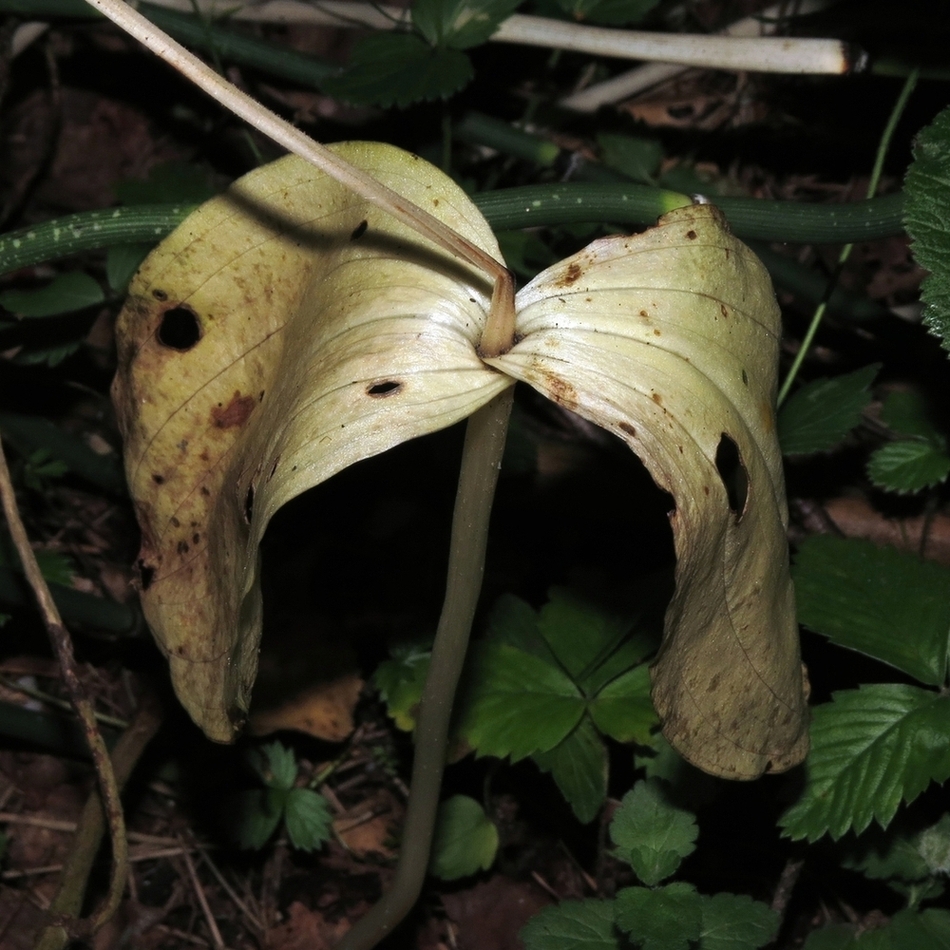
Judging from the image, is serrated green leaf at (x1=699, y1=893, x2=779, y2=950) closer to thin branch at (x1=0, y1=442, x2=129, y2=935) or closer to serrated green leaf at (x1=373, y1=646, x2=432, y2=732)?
serrated green leaf at (x1=373, y1=646, x2=432, y2=732)

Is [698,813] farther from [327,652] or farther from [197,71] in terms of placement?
[197,71]

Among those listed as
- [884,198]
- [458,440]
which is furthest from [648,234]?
[458,440]

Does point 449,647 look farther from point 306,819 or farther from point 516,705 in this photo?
point 306,819

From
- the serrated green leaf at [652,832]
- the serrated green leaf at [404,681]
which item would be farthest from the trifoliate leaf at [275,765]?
the serrated green leaf at [652,832]

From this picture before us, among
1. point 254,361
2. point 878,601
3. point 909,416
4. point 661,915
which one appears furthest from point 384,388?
point 909,416

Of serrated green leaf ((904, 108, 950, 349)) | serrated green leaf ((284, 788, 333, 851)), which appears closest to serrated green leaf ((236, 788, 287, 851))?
serrated green leaf ((284, 788, 333, 851))

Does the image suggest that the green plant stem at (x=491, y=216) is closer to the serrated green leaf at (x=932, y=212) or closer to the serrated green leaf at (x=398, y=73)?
the serrated green leaf at (x=932, y=212)

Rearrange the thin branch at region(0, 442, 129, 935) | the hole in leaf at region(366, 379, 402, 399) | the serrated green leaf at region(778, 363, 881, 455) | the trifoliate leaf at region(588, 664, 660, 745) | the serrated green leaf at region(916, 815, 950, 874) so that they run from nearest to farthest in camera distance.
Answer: the hole in leaf at region(366, 379, 402, 399)
the thin branch at region(0, 442, 129, 935)
the serrated green leaf at region(916, 815, 950, 874)
the trifoliate leaf at region(588, 664, 660, 745)
the serrated green leaf at region(778, 363, 881, 455)
